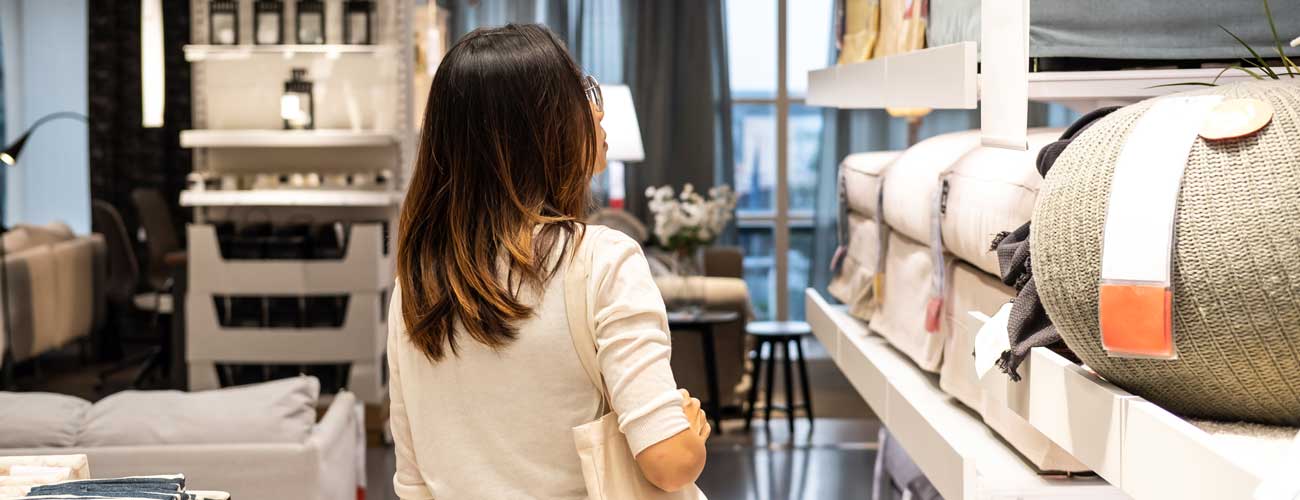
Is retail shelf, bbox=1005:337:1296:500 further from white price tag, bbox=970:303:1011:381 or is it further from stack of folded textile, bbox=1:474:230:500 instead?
stack of folded textile, bbox=1:474:230:500

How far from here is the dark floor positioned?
16.0ft

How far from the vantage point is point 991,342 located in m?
1.50

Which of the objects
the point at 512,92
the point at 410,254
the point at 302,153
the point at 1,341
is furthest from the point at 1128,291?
the point at 302,153

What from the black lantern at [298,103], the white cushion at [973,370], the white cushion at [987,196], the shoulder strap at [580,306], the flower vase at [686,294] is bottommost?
the flower vase at [686,294]

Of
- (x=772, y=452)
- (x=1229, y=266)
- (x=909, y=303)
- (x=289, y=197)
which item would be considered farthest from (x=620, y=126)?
(x=1229, y=266)

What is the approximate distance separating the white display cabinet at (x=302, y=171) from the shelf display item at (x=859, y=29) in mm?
2426

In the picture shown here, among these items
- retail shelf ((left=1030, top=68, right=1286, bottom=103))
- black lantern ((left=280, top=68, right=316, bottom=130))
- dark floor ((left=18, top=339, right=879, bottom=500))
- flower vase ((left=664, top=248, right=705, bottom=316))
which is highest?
black lantern ((left=280, top=68, right=316, bottom=130))

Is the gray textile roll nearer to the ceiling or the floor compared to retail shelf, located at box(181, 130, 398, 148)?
nearer to the floor

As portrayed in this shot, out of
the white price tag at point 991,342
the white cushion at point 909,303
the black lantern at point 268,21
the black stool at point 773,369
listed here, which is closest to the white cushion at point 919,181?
the white cushion at point 909,303

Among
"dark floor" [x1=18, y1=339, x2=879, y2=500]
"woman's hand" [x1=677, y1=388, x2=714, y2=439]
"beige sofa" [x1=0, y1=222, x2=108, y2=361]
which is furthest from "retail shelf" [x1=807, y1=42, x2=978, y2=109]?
"beige sofa" [x1=0, y1=222, x2=108, y2=361]

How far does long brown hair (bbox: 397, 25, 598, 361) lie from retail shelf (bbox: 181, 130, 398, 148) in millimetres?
4197

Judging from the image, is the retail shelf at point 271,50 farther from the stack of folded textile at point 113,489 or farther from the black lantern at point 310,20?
the stack of folded textile at point 113,489

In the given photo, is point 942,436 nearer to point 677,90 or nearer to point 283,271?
point 283,271

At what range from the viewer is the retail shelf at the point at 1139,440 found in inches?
38.3
